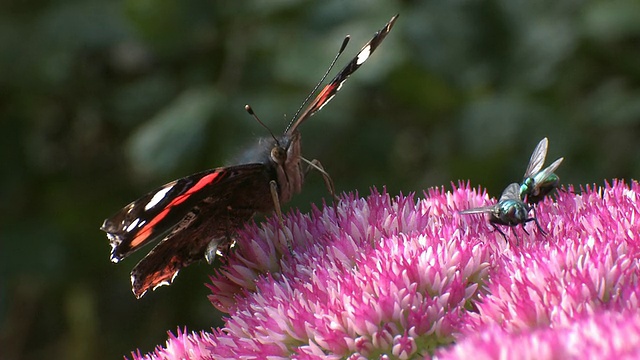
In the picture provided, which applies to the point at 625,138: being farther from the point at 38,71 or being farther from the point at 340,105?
the point at 38,71

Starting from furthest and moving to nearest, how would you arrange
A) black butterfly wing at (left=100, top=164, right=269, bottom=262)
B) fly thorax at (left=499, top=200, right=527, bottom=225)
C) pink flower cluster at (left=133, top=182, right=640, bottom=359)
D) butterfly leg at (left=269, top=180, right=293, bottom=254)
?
butterfly leg at (left=269, top=180, right=293, bottom=254), black butterfly wing at (left=100, top=164, right=269, bottom=262), fly thorax at (left=499, top=200, right=527, bottom=225), pink flower cluster at (left=133, top=182, right=640, bottom=359)

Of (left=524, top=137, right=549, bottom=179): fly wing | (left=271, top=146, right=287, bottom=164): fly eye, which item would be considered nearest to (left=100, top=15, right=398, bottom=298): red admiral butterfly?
(left=271, top=146, right=287, bottom=164): fly eye

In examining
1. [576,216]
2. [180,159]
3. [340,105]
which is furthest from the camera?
[340,105]

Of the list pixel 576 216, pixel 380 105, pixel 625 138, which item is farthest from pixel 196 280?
pixel 576 216

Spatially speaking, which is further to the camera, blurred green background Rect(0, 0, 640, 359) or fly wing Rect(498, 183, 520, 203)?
blurred green background Rect(0, 0, 640, 359)

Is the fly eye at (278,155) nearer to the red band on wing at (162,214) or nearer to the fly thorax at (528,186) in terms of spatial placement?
the red band on wing at (162,214)

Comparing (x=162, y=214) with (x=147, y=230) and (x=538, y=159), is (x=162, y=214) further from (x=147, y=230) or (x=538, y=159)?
(x=538, y=159)

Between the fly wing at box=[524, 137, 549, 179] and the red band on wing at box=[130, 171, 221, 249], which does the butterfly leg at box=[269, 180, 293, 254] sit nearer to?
the red band on wing at box=[130, 171, 221, 249]
